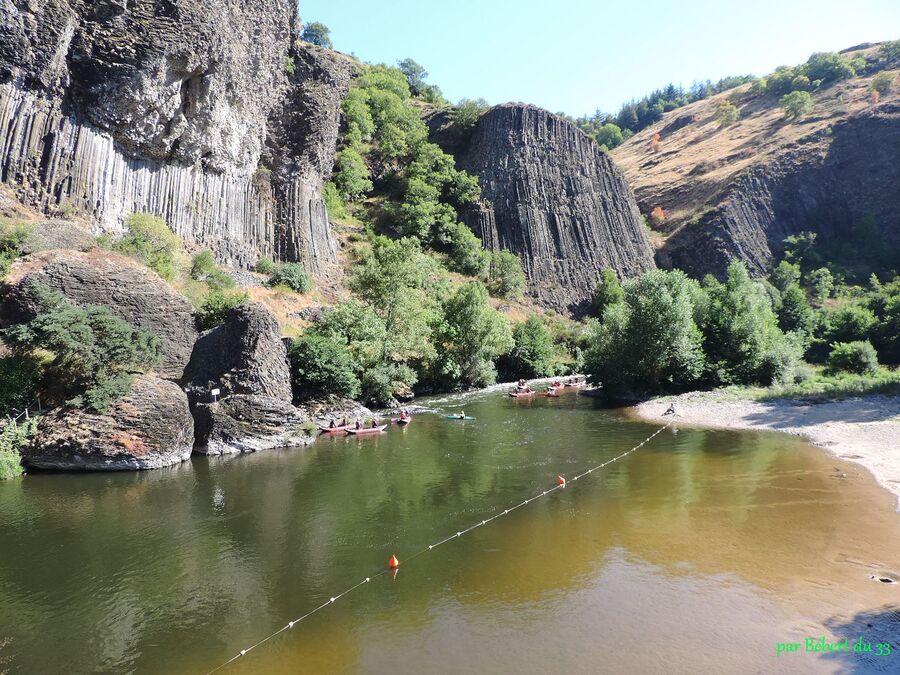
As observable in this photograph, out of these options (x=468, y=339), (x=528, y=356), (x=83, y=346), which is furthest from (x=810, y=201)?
(x=83, y=346)

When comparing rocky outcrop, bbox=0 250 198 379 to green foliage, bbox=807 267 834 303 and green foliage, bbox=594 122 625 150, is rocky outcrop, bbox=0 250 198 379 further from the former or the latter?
green foliage, bbox=594 122 625 150

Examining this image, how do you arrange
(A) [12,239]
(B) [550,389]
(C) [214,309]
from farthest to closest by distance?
(B) [550,389]
(C) [214,309]
(A) [12,239]

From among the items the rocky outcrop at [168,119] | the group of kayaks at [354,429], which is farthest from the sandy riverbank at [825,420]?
the rocky outcrop at [168,119]

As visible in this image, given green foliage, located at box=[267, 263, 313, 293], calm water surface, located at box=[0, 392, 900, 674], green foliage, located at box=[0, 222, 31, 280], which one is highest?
green foliage, located at box=[267, 263, 313, 293]

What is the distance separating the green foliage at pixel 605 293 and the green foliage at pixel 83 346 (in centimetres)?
5707

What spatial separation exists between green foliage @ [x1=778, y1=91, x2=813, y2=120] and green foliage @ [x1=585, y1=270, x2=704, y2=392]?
73328 mm

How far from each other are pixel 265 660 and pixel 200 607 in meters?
2.60

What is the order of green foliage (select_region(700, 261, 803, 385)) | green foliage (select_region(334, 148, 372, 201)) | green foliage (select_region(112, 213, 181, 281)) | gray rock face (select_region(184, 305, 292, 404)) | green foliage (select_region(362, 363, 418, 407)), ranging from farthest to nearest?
green foliage (select_region(334, 148, 372, 201)), green foliage (select_region(700, 261, 803, 385)), green foliage (select_region(362, 363, 418, 407)), green foliage (select_region(112, 213, 181, 281)), gray rock face (select_region(184, 305, 292, 404))

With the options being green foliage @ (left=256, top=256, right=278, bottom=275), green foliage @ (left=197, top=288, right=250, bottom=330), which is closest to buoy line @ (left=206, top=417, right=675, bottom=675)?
green foliage @ (left=197, top=288, right=250, bottom=330)

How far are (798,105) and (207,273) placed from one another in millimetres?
99654

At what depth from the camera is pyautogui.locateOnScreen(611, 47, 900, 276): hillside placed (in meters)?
77.6

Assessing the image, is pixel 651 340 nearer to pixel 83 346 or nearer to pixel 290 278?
pixel 290 278

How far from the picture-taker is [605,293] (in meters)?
69.9

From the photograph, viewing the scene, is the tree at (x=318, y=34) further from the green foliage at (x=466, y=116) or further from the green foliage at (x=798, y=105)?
the green foliage at (x=798, y=105)
